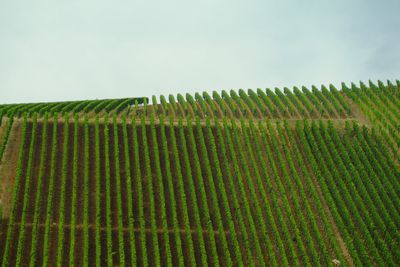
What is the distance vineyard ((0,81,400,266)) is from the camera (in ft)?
90.6

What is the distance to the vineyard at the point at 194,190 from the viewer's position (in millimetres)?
27625

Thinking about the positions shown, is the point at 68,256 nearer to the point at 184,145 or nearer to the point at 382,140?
the point at 184,145

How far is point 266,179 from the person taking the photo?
1313 inches

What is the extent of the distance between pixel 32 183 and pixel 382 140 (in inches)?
1030

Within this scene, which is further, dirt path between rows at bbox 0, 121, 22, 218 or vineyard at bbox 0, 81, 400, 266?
dirt path between rows at bbox 0, 121, 22, 218

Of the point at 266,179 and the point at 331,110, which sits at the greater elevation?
the point at 331,110

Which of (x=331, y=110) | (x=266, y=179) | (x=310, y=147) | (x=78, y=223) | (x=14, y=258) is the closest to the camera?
(x=14, y=258)

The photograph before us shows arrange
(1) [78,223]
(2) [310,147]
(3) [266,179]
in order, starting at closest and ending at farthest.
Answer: (1) [78,223] < (3) [266,179] < (2) [310,147]

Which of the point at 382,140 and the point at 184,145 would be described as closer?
the point at 184,145

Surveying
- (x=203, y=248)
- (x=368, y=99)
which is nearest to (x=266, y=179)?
(x=203, y=248)

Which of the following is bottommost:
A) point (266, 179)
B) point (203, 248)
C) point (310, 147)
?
point (203, 248)

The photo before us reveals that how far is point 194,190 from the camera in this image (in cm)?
3130

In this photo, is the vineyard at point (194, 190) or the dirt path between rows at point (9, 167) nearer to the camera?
the vineyard at point (194, 190)

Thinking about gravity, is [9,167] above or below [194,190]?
above
